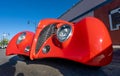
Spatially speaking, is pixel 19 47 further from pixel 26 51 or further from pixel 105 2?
pixel 105 2

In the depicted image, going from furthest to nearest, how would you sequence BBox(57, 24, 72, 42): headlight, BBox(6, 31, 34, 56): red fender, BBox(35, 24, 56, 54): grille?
BBox(6, 31, 34, 56): red fender
BBox(35, 24, 56, 54): grille
BBox(57, 24, 72, 42): headlight

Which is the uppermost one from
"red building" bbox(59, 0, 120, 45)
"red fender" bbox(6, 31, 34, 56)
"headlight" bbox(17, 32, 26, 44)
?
"red building" bbox(59, 0, 120, 45)

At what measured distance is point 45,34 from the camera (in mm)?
3818

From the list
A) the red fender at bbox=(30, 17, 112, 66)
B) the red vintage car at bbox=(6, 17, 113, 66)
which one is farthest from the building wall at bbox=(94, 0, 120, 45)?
the red fender at bbox=(30, 17, 112, 66)

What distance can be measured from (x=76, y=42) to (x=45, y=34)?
0.93m

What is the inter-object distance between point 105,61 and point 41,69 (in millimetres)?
1120

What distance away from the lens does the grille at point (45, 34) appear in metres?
3.73

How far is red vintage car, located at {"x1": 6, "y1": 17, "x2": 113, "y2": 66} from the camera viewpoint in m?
2.85

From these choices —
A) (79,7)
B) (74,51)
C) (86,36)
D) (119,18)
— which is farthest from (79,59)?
(79,7)

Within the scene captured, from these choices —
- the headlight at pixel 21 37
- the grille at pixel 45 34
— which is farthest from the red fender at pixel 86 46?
the headlight at pixel 21 37

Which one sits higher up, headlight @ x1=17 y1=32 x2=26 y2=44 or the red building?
the red building

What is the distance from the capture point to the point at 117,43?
14.6 meters

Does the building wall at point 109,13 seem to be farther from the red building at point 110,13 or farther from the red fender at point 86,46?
the red fender at point 86,46

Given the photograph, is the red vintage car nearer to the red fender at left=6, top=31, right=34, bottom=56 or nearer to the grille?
the grille
